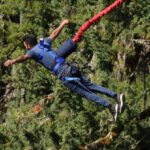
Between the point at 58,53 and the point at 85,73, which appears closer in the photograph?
the point at 58,53

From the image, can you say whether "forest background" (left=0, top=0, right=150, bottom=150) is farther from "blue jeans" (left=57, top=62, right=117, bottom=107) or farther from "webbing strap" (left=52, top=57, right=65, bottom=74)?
"webbing strap" (left=52, top=57, right=65, bottom=74)

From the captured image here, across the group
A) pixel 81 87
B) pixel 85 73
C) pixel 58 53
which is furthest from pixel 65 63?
pixel 85 73

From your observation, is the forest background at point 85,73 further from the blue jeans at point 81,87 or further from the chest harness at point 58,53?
the chest harness at point 58,53

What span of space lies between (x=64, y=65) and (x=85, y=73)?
5130mm

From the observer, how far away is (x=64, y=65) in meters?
9.21

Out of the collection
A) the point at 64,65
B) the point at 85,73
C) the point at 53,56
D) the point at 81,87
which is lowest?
the point at 85,73

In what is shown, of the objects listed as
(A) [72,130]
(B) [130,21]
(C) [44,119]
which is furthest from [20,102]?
(B) [130,21]

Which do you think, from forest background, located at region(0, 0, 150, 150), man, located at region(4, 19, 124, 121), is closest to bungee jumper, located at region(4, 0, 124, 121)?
man, located at region(4, 19, 124, 121)

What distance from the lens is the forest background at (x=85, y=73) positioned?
1374 cm

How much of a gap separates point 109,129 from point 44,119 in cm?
188

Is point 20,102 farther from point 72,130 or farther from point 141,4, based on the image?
point 141,4

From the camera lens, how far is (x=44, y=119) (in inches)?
588

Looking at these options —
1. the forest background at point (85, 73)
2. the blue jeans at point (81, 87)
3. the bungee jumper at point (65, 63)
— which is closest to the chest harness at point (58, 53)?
the bungee jumper at point (65, 63)

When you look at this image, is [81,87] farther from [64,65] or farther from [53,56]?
[53,56]
